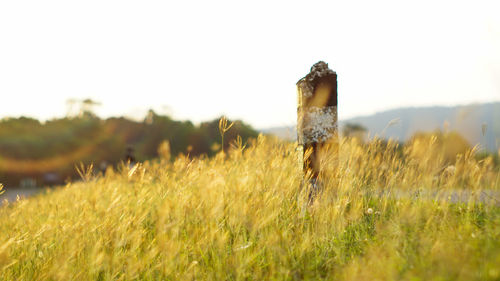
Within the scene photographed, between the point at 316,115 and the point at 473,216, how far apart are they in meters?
1.95

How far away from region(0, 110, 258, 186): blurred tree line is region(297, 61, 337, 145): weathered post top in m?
9.31

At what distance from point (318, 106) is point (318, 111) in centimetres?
6

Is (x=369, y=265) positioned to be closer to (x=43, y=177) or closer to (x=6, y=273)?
(x=6, y=273)

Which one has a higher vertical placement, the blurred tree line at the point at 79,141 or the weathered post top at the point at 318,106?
the weathered post top at the point at 318,106

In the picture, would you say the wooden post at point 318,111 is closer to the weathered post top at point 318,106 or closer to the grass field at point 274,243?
the weathered post top at point 318,106

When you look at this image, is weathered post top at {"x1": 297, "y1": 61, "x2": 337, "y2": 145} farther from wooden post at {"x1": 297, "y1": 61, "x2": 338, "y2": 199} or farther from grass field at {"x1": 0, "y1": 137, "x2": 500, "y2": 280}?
grass field at {"x1": 0, "y1": 137, "x2": 500, "y2": 280}

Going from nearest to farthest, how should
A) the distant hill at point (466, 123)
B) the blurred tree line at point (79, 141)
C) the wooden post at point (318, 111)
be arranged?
the distant hill at point (466, 123) < the wooden post at point (318, 111) < the blurred tree line at point (79, 141)

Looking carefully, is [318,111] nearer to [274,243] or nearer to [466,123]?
[466,123]

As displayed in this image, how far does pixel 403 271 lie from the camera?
224 centimetres

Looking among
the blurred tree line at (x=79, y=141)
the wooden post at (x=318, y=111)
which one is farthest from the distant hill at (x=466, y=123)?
the blurred tree line at (x=79, y=141)

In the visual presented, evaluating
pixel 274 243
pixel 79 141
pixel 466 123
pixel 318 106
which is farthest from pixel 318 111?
pixel 79 141

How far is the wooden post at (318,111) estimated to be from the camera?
13.4 feet

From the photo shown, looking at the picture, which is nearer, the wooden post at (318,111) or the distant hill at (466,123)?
the distant hill at (466,123)

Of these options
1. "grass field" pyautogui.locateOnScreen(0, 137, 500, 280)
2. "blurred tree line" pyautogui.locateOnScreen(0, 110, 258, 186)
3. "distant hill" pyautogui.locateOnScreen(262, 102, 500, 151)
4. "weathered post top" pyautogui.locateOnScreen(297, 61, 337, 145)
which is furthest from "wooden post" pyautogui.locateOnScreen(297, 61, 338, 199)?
"blurred tree line" pyautogui.locateOnScreen(0, 110, 258, 186)
